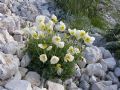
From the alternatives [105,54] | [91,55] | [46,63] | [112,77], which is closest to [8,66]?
[46,63]

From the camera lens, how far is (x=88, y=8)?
279 inches

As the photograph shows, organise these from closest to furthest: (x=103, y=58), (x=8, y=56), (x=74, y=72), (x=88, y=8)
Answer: (x=8, y=56) → (x=74, y=72) → (x=103, y=58) → (x=88, y=8)

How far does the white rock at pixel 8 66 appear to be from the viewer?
4.34 meters

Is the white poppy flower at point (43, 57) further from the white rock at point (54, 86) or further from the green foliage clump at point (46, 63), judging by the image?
the white rock at point (54, 86)

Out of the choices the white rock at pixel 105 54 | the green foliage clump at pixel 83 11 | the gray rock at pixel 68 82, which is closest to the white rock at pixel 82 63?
the gray rock at pixel 68 82

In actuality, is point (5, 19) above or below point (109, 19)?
above

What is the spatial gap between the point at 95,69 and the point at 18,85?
1418mm

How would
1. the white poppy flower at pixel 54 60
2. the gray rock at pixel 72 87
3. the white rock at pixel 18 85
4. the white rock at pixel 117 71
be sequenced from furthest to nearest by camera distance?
the white rock at pixel 117 71 < the gray rock at pixel 72 87 < the white poppy flower at pixel 54 60 < the white rock at pixel 18 85

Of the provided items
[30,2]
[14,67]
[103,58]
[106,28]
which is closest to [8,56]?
[14,67]

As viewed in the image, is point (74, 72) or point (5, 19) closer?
point (74, 72)

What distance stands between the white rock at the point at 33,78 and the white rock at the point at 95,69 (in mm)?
858

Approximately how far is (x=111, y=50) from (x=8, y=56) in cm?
195

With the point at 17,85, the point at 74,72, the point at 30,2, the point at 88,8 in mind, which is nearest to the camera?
the point at 17,85

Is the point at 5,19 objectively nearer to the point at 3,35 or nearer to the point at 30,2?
the point at 3,35
